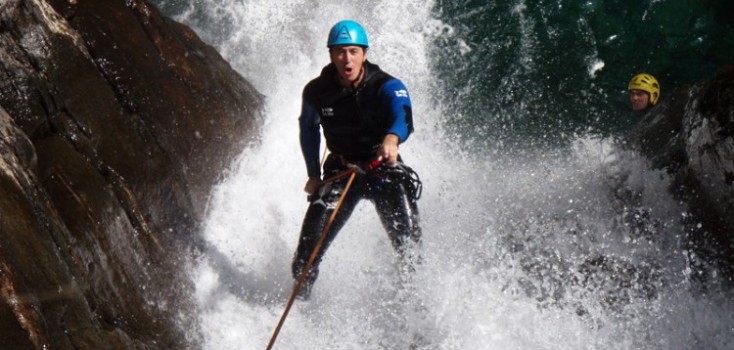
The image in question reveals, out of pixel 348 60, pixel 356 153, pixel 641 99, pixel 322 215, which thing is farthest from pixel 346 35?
pixel 641 99

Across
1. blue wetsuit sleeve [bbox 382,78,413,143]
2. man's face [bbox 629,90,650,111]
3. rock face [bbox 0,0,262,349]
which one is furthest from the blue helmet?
man's face [bbox 629,90,650,111]

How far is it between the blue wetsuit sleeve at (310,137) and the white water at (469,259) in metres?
1.25

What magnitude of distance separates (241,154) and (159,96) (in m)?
1.66

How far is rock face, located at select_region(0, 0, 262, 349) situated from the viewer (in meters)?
4.00

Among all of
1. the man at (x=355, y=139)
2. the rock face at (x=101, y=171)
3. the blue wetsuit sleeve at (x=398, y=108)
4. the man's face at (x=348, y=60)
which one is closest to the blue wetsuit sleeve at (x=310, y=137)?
the man at (x=355, y=139)

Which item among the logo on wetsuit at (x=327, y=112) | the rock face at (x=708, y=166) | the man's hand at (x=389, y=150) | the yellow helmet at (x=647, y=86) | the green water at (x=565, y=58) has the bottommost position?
the man's hand at (x=389, y=150)

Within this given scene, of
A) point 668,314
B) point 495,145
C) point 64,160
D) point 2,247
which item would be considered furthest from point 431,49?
point 2,247

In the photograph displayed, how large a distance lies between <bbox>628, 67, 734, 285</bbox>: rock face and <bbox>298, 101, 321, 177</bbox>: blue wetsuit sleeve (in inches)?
125

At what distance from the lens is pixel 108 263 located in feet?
17.0

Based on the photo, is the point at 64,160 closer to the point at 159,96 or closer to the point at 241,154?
the point at 159,96

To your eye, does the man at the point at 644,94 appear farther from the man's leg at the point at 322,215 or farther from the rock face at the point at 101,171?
the rock face at the point at 101,171

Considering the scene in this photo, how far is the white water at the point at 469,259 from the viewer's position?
20.0ft

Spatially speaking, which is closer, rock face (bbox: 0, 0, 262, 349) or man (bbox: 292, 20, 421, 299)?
rock face (bbox: 0, 0, 262, 349)

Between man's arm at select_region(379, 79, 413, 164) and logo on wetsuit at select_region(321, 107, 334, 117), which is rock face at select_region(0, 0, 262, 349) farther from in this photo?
man's arm at select_region(379, 79, 413, 164)
